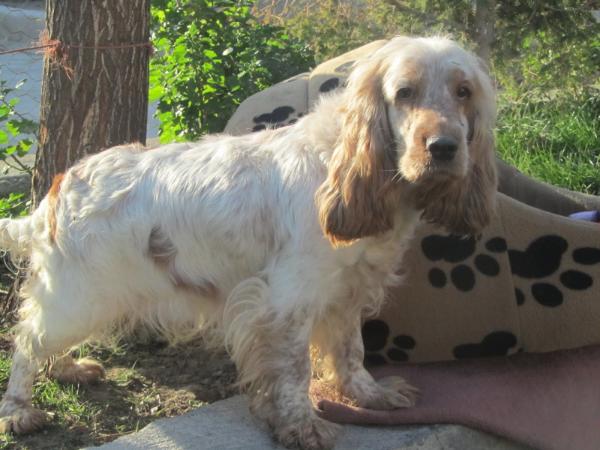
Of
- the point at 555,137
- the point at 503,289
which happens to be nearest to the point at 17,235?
the point at 503,289

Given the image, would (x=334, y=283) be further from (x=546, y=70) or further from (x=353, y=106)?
(x=546, y=70)

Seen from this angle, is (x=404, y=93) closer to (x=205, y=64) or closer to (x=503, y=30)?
(x=205, y=64)

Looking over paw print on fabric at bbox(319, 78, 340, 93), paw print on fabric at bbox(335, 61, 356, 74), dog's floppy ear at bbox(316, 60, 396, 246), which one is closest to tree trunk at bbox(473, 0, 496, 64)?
paw print on fabric at bbox(335, 61, 356, 74)

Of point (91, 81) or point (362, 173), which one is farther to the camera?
point (91, 81)

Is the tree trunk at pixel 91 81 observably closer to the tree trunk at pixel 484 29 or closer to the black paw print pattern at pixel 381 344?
the black paw print pattern at pixel 381 344

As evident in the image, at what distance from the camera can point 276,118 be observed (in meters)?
4.78

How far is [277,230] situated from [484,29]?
365 cm

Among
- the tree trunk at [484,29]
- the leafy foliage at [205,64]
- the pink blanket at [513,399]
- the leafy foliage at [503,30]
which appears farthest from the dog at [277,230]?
the tree trunk at [484,29]

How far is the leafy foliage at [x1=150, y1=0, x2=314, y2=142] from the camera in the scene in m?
5.71

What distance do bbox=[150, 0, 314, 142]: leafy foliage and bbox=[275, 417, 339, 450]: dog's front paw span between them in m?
2.60

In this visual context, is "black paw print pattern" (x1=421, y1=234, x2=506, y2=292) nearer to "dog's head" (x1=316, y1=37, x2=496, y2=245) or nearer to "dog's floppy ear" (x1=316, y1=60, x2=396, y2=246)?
"dog's head" (x1=316, y1=37, x2=496, y2=245)

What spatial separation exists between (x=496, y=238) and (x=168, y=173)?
1435 mm

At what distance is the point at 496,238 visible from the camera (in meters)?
3.97

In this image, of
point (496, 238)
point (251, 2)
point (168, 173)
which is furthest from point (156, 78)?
point (496, 238)
